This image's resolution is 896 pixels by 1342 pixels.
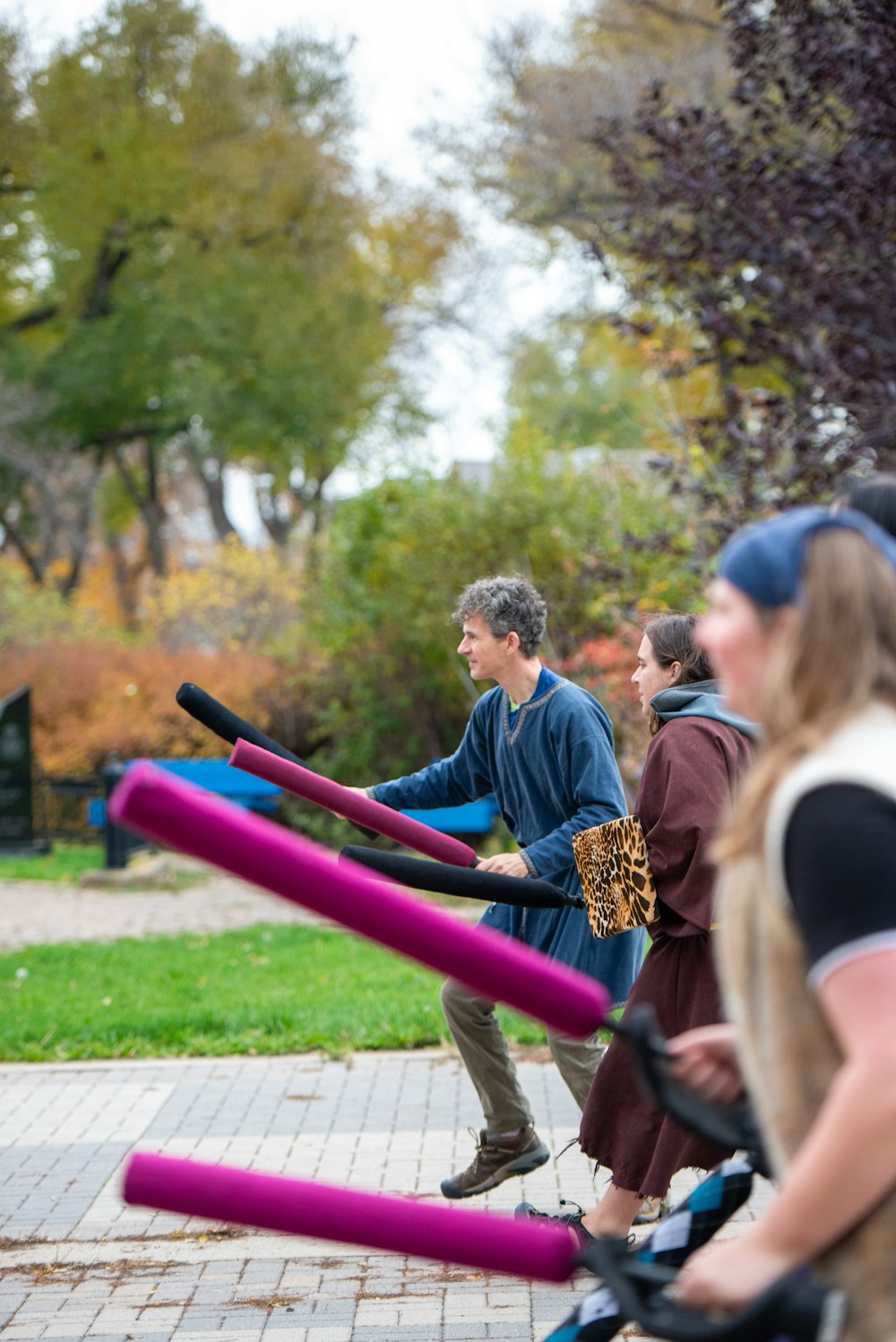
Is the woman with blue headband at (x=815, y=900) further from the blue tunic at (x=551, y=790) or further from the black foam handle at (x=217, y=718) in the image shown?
the blue tunic at (x=551, y=790)

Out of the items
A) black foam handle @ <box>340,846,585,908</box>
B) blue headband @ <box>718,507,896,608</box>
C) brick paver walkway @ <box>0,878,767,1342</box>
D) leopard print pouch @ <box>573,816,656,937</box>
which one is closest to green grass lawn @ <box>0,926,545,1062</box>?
brick paver walkway @ <box>0,878,767,1342</box>

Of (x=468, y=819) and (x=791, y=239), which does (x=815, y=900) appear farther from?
(x=468, y=819)

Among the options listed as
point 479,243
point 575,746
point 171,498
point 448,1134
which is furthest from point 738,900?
point 171,498

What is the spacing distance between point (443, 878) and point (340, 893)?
3.63ft

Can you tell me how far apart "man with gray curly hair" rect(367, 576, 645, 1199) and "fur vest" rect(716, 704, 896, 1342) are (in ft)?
9.05

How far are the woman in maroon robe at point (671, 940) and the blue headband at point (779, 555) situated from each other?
2271 millimetres

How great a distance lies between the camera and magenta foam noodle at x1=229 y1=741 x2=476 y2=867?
358cm

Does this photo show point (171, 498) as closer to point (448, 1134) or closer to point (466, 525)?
point (466, 525)

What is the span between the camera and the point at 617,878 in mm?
4082

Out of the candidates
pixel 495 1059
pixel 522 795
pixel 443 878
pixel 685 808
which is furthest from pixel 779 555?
pixel 495 1059

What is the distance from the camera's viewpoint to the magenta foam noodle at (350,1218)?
6.35ft

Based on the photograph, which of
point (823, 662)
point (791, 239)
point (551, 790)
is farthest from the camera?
point (791, 239)

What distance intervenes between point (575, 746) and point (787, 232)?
18.0 feet

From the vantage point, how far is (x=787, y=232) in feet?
29.6
